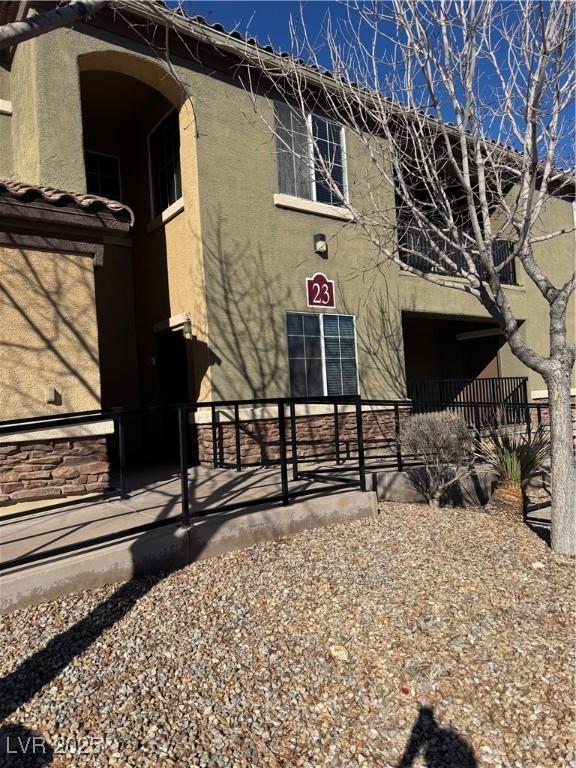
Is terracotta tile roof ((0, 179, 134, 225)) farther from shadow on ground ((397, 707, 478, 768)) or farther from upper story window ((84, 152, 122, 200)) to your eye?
shadow on ground ((397, 707, 478, 768))

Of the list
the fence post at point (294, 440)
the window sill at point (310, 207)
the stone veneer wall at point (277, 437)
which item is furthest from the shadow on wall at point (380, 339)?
the fence post at point (294, 440)

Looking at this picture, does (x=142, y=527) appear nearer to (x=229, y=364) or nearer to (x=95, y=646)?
(x=95, y=646)

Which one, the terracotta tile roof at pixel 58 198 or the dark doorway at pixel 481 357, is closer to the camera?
the terracotta tile roof at pixel 58 198

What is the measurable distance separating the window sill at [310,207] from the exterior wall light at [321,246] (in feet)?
1.59

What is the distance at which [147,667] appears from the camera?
3109 millimetres

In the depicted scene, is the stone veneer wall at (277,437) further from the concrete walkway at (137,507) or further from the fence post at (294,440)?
the fence post at (294,440)

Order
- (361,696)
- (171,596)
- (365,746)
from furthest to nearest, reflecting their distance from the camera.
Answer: (171,596)
(361,696)
(365,746)

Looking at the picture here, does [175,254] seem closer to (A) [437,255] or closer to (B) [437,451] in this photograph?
(A) [437,255]

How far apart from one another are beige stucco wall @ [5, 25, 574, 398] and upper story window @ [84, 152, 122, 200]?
1.36 metres

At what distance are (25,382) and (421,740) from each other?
526cm

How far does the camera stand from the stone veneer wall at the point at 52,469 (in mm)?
5855

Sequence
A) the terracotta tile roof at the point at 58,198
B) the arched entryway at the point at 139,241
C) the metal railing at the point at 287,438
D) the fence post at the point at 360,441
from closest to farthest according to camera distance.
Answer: the metal railing at the point at 287,438 → the fence post at the point at 360,441 → the terracotta tile roof at the point at 58,198 → the arched entryway at the point at 139,241

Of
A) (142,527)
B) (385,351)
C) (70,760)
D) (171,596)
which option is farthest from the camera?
(385,351)

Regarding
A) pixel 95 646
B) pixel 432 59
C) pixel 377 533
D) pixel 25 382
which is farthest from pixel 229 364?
pixel 95 646
